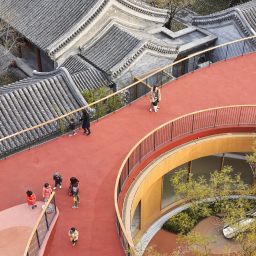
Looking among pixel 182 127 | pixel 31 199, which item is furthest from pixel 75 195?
pixel 182 127

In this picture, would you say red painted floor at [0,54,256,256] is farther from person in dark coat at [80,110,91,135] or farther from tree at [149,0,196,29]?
tree at [149,0,196,29]

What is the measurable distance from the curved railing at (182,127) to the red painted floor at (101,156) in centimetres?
76

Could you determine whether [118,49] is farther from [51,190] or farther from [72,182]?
[51,190]

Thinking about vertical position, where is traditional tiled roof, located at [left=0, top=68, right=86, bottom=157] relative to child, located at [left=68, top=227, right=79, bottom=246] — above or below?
above

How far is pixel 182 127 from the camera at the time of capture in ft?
87.3

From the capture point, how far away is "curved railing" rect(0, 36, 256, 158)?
26703 mm

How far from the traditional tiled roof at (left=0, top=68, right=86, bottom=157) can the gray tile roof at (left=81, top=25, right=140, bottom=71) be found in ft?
17.9

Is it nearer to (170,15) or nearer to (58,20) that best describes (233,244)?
(58,20)

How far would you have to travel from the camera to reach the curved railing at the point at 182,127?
24009 millimetres

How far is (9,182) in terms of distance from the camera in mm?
23766

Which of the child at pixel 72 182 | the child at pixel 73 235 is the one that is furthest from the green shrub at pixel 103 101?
the child at pixel 73 235

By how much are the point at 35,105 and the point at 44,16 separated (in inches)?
446

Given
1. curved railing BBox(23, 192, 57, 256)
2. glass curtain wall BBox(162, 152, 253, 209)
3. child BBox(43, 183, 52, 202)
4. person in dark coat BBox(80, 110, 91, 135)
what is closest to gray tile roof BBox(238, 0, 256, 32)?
glass curtain wall BBox(162, 152, 253, 209)

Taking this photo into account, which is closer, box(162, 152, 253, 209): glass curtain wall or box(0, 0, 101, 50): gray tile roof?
box(162, 152, 253, 209): glass curtain wall
